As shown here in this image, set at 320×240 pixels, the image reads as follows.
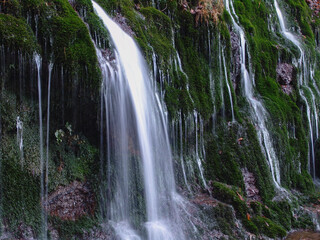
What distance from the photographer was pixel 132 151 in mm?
5828

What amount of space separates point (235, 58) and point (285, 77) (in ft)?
9.45

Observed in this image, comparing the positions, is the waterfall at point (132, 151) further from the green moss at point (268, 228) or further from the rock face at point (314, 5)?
the rock face at point (314, 5)

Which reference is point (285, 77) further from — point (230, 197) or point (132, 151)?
point (132, 151)

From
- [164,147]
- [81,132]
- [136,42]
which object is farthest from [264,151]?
[81,132]

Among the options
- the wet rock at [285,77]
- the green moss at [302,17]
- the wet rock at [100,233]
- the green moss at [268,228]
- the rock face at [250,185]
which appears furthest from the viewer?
the green moss at [302,17]

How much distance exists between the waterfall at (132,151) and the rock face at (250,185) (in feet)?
7.17

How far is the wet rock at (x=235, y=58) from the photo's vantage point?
9.19 m

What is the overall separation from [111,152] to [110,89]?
103cm

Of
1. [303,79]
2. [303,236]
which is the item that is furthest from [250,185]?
[303,79]

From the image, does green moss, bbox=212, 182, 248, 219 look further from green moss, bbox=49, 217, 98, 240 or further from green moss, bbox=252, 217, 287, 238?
green moss, bbox=49, 217, 98, 240

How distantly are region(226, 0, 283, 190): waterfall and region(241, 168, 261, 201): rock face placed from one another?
0.80 metres

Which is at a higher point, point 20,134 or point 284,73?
point 284,73

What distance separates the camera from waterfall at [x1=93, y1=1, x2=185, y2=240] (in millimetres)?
5430

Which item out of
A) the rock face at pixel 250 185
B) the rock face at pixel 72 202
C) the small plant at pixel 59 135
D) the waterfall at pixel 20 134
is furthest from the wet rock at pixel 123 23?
the rock face at pixel 250 185
